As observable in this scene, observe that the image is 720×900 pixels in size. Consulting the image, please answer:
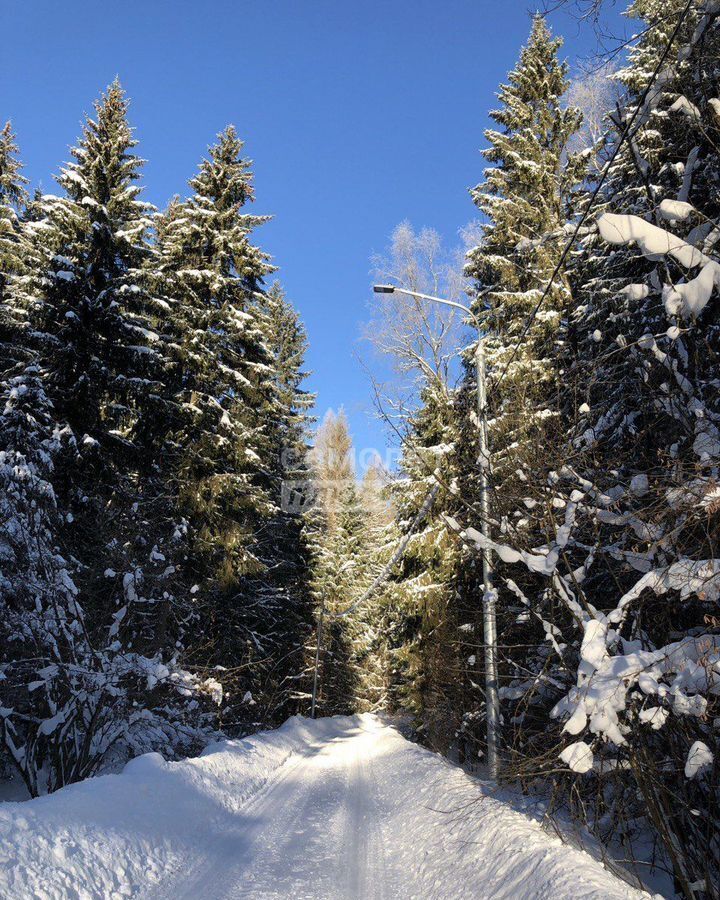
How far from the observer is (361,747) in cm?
1872

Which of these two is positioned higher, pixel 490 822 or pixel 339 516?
pixel 339 516

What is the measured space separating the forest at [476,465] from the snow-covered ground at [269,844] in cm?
64

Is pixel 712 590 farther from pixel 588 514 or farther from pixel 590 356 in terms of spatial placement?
pixel 590 356

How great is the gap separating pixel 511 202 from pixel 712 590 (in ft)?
35.9

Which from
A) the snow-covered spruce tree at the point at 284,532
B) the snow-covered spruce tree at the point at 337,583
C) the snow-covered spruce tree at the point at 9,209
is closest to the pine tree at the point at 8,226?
the snow-covered spruce tree at the point at 9,209

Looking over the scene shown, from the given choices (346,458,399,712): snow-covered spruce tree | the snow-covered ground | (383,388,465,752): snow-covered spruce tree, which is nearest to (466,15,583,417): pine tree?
(383,388,465,752): snow-covered spruce tree

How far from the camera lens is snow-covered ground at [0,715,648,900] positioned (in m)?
4.18

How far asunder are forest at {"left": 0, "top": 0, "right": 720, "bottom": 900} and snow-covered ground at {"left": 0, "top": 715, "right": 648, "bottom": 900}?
64 cm

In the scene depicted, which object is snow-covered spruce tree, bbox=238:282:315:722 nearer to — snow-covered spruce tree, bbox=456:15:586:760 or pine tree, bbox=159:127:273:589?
pine tree, bbox=159:127:273:589

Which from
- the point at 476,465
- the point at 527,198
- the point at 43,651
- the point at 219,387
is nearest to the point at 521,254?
the point at 527,198

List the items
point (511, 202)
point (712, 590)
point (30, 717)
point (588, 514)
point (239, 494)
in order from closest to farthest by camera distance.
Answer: point (712, 590)
point (588, 514)
point (30, 717)
point (511, 202)
point (239, 494)

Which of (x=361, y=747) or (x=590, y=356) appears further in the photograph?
(x=361, y=747)

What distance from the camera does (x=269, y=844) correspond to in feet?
21.1

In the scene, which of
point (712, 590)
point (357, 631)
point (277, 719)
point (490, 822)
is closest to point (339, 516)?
point (357, 631)
